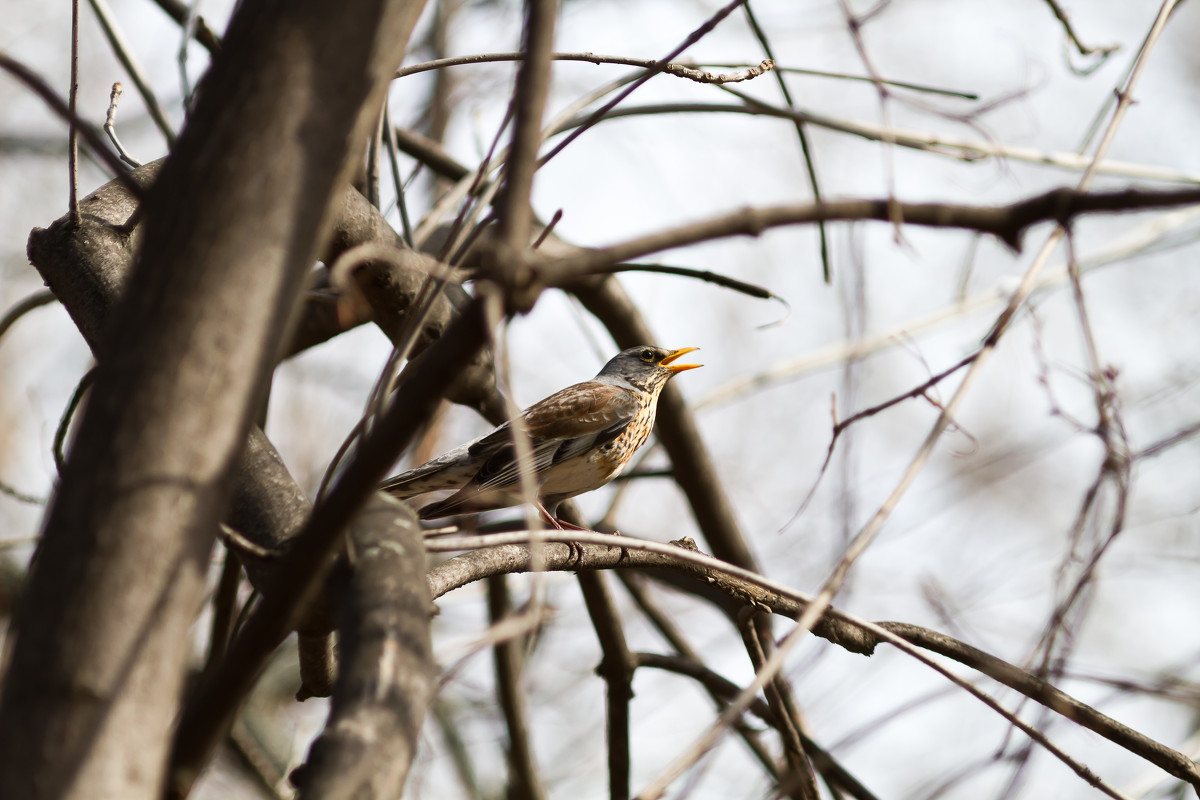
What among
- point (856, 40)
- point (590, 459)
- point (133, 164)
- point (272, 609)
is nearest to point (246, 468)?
point (272, 609)

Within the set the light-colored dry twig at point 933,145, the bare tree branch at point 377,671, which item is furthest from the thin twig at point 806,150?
the bare tree branch at point 377,671

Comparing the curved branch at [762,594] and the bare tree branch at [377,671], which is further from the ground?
the curved branch at [762,594]

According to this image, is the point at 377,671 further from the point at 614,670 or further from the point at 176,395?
the point at 614,670

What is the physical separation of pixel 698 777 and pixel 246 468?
1.13 meters

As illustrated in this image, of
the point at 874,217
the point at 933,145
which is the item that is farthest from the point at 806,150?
the point at 874,217

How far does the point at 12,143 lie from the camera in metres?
10.7

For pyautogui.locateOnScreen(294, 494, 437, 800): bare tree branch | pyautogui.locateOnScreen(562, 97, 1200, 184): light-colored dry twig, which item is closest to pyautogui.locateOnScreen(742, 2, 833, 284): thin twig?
pyautogui.locateOnScreen(562, 97, 1200, 184): light-colored dry twig

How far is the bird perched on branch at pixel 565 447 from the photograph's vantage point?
4.56 meters

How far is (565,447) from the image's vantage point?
5.05m

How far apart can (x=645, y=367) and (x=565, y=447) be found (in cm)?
90

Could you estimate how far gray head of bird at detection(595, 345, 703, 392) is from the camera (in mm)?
5520

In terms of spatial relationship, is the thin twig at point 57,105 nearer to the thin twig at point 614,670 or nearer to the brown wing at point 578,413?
the thin twig at point 614,670

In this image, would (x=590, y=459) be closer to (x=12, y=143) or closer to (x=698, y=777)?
(x=698, y=777)

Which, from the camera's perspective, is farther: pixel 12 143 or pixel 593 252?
pixel 12 143
